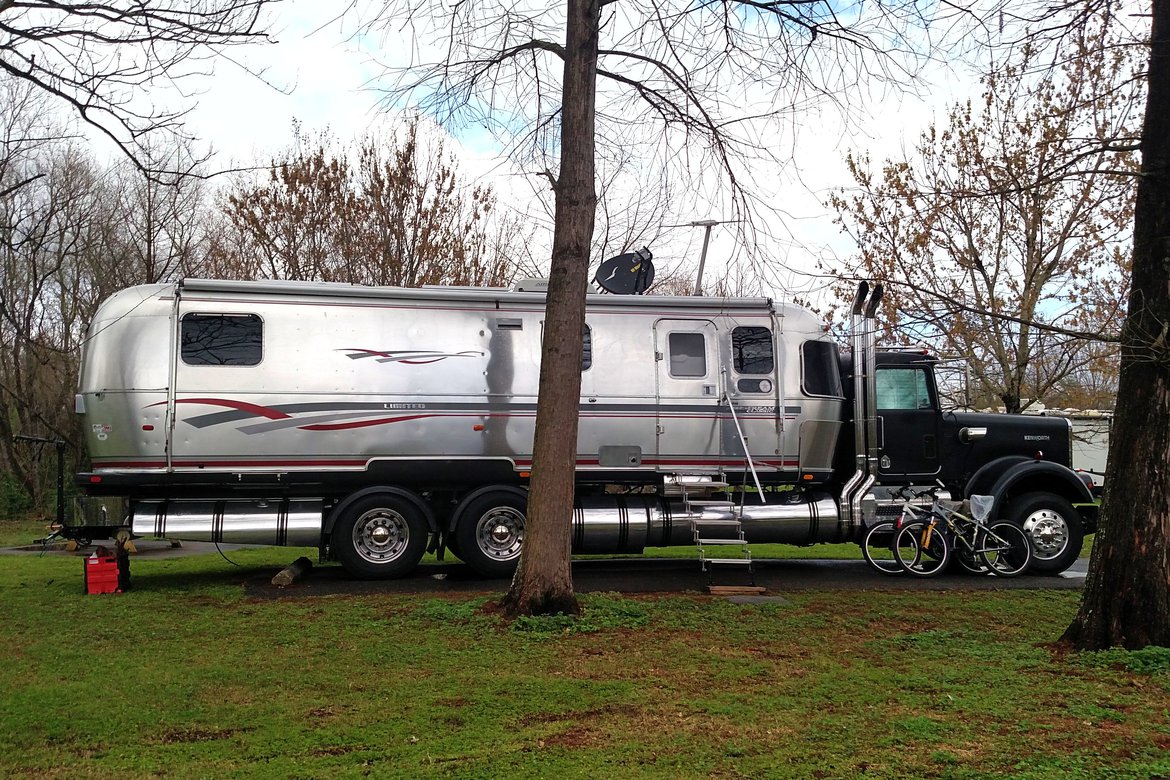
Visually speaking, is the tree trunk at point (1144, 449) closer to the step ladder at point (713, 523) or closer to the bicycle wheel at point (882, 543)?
the step ladder at point (713, 523)

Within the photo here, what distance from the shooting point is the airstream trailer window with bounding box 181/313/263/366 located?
1193 centimetres

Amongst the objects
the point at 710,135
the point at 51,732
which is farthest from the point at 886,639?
the point at 51,732

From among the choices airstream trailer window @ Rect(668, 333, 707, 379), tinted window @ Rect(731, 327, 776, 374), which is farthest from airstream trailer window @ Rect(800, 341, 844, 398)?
airstream trailer window @ Rect(668, 333, 707, 379)

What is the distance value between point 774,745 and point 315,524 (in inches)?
299

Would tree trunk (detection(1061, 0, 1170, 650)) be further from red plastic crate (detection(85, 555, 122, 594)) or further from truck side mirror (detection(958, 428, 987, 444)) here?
red plastic crate (detection(85, 555, 122, 594))

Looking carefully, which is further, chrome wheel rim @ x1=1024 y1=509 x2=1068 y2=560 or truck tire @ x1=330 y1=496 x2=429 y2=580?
chrome wheel rim @ x1=1024 y1=509 x2=1068 y2=560

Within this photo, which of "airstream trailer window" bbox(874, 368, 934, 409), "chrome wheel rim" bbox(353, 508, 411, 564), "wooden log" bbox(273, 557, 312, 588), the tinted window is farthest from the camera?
"airstream trailer window" bbox(874, 368, 934, 409)

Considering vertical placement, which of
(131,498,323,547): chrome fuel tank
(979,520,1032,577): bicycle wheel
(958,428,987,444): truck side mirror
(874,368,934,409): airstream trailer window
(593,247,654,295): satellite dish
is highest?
(593,247,654,295): satellite dish

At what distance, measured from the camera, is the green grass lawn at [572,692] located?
18.1ft

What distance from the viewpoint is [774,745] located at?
5789mm

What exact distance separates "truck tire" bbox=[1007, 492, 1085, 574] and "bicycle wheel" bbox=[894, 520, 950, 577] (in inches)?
42.9

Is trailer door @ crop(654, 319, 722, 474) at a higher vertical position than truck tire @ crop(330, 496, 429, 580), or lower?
higher

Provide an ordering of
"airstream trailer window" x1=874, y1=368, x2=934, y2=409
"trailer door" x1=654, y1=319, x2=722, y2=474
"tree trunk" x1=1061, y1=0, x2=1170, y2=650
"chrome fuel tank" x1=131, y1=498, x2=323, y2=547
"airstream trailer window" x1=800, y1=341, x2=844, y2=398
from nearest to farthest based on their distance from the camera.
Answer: "tree trunk" x1=1061, y1=0, x2=1170, y2=650 → "chrome fuel tank" x1=131, y1=498, x2=323, y2=547 → "trailer door" x1=654, y1=319, x2=722, y2=474 → "airstream trailer window" x1=800, y1=341, x2=844, y2=398 → "airstream trailer window" x1=874, y1=368, x2=934, y2=409

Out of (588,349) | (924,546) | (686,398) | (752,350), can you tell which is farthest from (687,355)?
(924,546)
